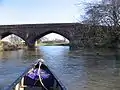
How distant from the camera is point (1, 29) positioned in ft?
222

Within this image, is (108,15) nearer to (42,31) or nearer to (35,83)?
(35,83)

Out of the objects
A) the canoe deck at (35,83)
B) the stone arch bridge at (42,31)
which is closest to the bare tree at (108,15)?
the stone arch bridge at (42,31)

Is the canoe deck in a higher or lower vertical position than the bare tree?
lower

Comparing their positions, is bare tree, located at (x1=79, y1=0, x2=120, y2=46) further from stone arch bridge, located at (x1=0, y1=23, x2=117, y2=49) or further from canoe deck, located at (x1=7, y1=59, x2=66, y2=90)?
canoe deck, located at (x1=7, y1=59, x2=66, y2=90)

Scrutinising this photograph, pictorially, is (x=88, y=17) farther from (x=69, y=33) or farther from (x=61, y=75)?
(x=69, y=33)

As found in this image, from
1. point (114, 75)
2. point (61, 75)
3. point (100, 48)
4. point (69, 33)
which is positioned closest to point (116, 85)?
point (114, 75)

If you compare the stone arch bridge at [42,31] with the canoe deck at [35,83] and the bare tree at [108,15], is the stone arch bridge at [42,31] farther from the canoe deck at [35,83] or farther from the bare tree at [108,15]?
the canoe deck at [35,83]

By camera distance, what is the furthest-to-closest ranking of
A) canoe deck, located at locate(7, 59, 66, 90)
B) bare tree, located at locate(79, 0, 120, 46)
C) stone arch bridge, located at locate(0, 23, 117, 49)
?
1. stone arch bridge, located at locate(0, 23, 117, 49)
2. bare tree, located at locate(79, 0, 120, 46)
3. canoe deck, located at locate(7, 59, 66, 90)

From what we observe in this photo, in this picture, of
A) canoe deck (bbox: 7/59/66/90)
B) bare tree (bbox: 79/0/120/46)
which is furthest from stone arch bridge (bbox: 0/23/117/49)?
canoe deck (bbox: 7/59/66/90)

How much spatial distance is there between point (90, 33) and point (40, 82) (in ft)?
81.7

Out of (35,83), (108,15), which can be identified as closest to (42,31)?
(108,15)

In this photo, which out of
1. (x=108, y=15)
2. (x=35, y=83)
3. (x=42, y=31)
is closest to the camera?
(x=35, y=83)

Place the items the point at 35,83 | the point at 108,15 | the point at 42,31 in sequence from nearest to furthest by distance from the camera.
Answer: the point at 35,83
the point at 108,15
the point at 42,31

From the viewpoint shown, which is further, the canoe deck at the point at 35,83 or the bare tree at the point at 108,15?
the bare tree at the point at 108,15
